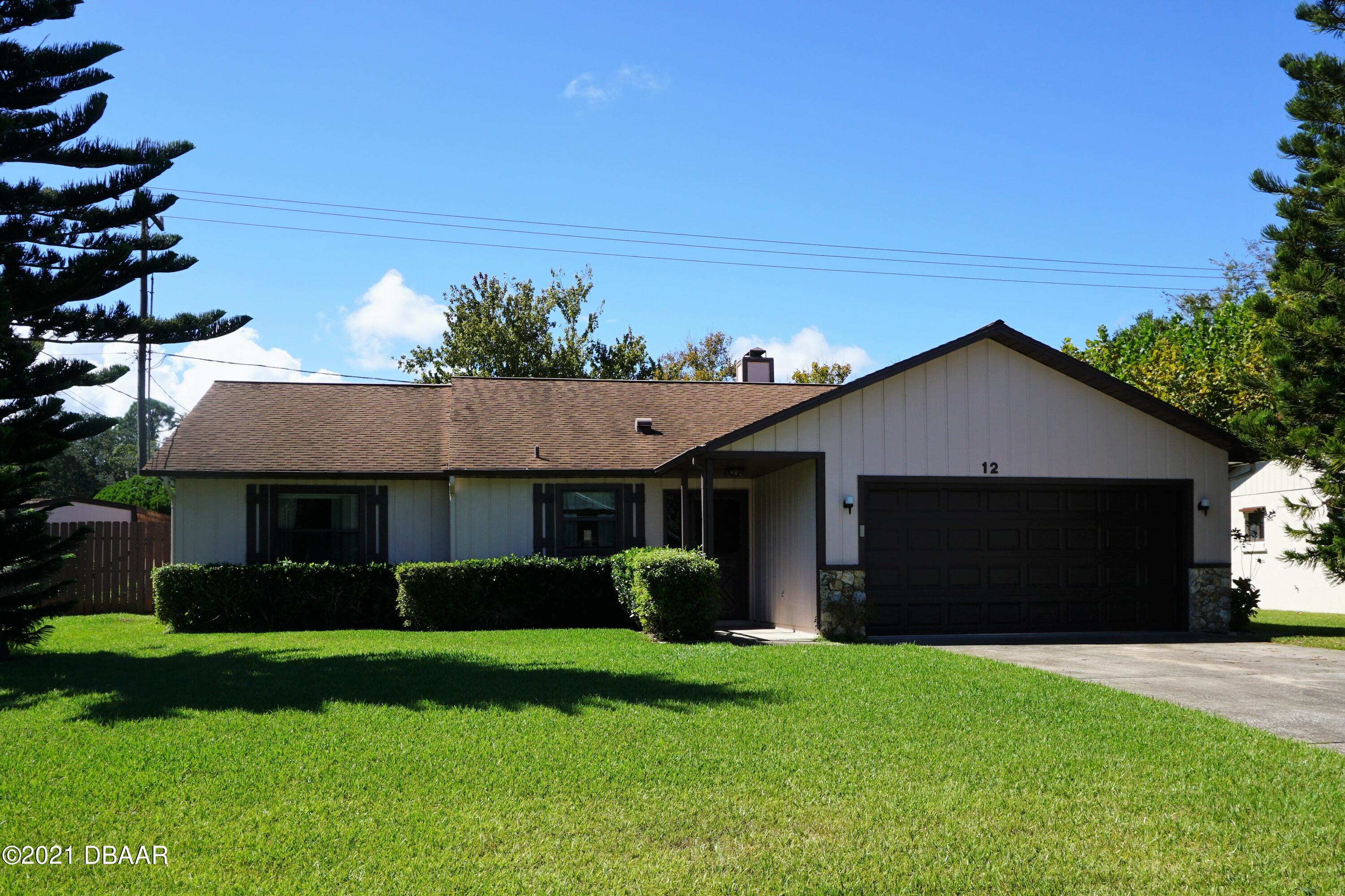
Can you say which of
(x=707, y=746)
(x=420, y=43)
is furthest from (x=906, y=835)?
(x=420, y=43)

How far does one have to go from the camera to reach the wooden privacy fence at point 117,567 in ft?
58.3

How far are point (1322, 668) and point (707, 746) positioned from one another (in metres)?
7.94

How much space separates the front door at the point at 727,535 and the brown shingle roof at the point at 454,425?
870 millimetres

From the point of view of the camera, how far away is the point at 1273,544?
2411cm

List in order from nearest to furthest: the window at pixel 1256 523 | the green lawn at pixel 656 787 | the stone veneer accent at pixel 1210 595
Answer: the green lawn at pixel 656 787
the stone veneer accent at pixel 1210 595
the window at pixel 1256 523

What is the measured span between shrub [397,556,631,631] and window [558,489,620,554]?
28.0 inches

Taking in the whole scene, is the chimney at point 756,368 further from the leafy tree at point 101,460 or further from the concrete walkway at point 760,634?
the leafy tree at point 101,460

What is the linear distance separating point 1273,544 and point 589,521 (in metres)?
16.8

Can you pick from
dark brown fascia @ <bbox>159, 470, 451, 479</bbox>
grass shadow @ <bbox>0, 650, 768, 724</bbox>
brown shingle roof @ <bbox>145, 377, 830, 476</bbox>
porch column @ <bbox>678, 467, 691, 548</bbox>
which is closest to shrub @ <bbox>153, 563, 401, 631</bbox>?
dark brown fascia @ <bbox>159, 470, 451, 479</bbox>

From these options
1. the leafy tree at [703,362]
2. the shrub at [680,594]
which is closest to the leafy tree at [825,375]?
the leafy tree at [703,362]

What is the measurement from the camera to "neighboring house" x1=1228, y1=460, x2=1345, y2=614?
23.0m

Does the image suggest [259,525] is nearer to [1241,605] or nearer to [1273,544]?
[1241,605]

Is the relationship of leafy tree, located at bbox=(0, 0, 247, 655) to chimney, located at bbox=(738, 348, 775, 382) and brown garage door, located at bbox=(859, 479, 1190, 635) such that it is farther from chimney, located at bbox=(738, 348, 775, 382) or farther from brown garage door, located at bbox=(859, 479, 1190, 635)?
chimney, located at bbox=(738, 348, 775, 382)

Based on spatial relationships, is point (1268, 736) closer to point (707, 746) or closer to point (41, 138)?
point (707, 746)
